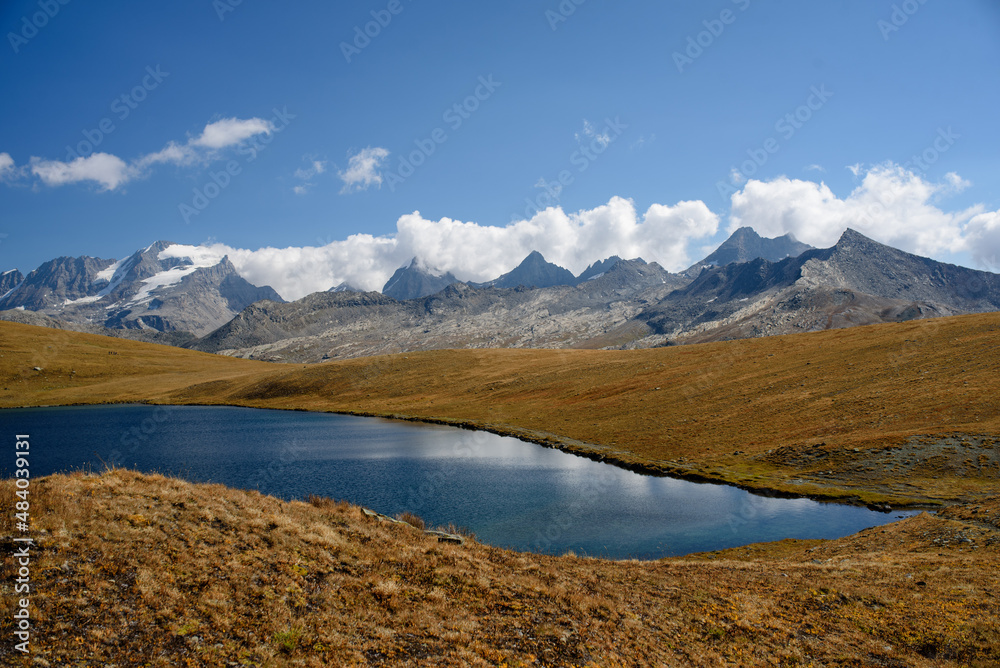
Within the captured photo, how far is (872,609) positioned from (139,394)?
17576 cm

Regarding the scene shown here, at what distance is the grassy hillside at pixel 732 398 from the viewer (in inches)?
1937

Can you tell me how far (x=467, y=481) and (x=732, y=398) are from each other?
4667 centimetres

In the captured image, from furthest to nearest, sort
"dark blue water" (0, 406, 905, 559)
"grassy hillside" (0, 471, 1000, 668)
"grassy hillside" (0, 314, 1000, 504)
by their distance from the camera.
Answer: "grassy hillside" (0, 314, 1000, 504), "dark blue water" (0, 406, 905, 559), "grassy hillside" (0, 471, 1000, 668)

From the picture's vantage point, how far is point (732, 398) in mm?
77062

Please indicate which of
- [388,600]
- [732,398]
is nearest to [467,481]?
[388,600]

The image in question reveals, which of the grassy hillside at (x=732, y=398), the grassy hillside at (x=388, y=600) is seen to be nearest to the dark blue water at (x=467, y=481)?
the grassy hillside at (x=388, y=600)

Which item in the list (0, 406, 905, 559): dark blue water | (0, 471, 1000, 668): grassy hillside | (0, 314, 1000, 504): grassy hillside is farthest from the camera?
(0, 314, 1000, 504): grassy hillside

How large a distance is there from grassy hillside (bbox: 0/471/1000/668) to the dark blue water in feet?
11.2

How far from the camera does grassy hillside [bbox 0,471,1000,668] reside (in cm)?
1233

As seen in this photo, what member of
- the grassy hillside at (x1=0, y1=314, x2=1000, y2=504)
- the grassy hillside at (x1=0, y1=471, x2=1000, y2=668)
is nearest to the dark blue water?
the grassy hillside at (x1=0, y1=471, x2=1000, y2=668)

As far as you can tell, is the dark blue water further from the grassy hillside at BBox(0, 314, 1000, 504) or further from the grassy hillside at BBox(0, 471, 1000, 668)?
the grassy hillside at BBox(0, 314, 1000, 504)

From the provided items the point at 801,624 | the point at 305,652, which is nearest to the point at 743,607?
the point at 801,624

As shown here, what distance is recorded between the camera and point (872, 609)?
1986 centimetres

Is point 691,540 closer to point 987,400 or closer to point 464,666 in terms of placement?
point 464,666
